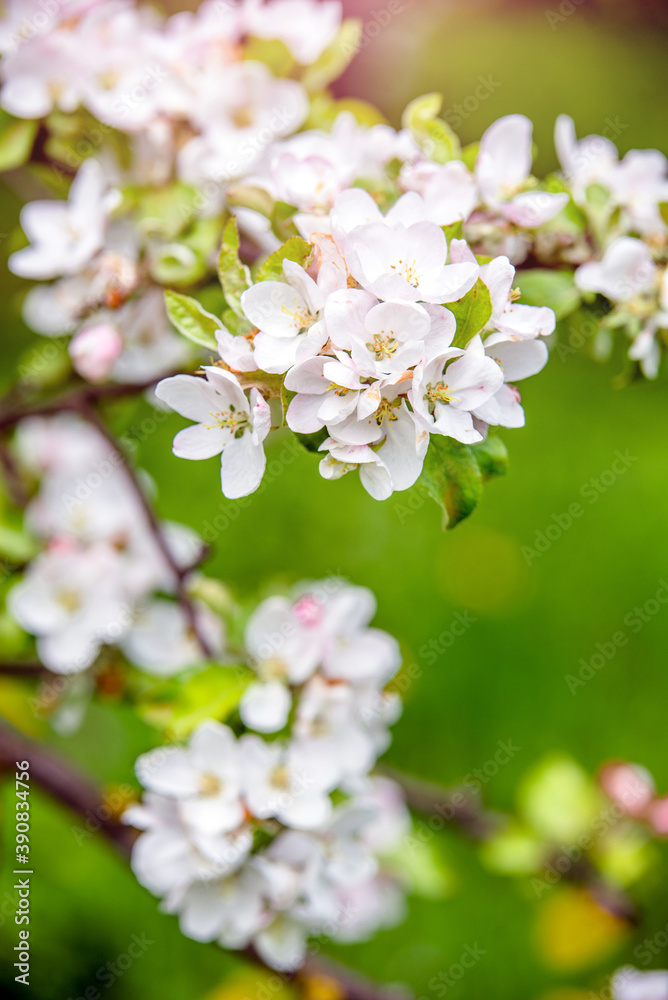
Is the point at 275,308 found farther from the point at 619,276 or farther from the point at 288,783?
the point at 288,783

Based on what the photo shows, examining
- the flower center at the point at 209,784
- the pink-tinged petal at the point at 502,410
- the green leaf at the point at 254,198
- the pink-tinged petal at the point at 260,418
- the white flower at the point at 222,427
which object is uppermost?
the pink-tinged petal at the point at 502,410

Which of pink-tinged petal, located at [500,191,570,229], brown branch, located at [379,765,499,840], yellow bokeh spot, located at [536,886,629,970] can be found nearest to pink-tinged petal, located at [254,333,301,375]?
pink-tinged petal, located at [500,191,570,229]

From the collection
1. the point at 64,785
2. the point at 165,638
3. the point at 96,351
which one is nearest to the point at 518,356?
the point at 96,351

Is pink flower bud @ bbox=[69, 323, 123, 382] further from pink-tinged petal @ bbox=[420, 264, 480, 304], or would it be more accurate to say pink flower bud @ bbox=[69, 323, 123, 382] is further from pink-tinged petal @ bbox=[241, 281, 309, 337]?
pink-tinged petal @ bbox=[420, 264, 480, 304]

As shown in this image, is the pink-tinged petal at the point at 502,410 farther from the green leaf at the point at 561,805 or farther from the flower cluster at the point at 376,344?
the green leaf at the point at 561,805
